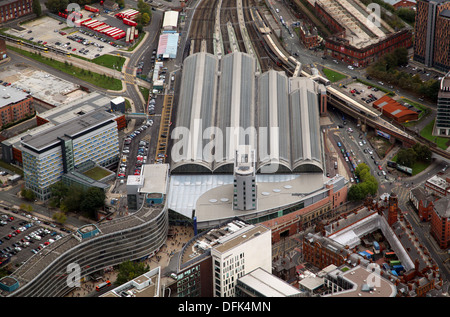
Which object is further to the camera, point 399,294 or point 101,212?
point 101,212

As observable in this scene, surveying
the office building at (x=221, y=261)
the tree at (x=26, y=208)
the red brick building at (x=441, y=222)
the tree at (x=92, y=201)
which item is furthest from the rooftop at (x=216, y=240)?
the tree at (x=26, y=208)

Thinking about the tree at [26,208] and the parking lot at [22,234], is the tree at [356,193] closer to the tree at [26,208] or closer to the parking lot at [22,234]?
the parking lot at [22,234]

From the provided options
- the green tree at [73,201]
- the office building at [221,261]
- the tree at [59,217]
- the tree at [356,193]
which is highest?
the office building at [221,261]

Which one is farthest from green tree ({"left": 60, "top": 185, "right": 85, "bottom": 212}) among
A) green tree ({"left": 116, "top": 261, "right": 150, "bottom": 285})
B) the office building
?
the office building

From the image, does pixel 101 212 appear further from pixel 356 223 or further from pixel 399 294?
pixel 399 294

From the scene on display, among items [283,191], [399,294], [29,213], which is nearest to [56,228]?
[29,213]

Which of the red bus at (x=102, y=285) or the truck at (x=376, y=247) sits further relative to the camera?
the truck at (x=376, y=247)
